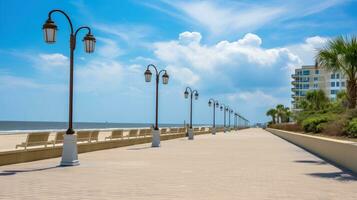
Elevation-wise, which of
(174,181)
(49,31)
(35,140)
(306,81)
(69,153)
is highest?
(306,81)

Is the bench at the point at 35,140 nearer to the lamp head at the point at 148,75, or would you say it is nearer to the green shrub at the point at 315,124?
the lamp head at the point at 148,75

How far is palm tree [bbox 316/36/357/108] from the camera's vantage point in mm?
23547

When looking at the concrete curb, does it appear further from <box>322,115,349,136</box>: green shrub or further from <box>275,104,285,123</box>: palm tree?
<box>275,104,285,123</box>: palm tree

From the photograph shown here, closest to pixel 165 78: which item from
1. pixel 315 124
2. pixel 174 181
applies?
pixel 315 124

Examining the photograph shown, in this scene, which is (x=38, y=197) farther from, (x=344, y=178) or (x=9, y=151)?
(x=344, y=178)

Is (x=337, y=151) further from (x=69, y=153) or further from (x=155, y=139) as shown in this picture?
(x=155, y=139)

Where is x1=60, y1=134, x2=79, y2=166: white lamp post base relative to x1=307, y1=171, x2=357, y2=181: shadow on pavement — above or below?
above

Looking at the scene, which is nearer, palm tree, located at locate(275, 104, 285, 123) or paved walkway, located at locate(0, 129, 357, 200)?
paved walkway, located at locate(0, 129, 357, 200)

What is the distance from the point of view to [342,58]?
23938mm

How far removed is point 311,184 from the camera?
11.2 metres

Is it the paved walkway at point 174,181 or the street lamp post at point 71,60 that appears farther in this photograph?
the street lamp post at point 71,60

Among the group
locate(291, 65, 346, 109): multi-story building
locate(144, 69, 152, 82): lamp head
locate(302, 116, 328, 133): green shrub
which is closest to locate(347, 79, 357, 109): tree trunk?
locate(302, 116, 328, 133): green shrub

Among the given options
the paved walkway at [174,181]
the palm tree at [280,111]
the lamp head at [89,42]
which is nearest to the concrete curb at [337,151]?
the paved walkway at [174,181]

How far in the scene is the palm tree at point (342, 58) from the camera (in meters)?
23.5
